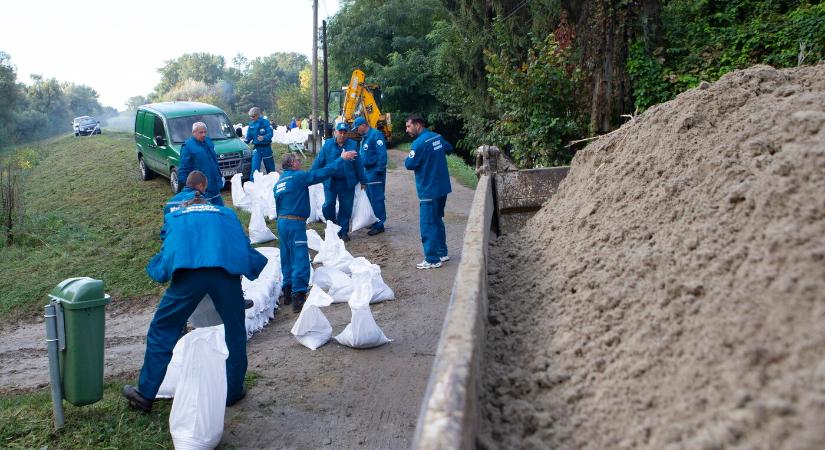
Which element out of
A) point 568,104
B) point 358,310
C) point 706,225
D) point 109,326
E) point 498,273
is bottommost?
point 109,326

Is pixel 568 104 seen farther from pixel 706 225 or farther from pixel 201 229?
pixel 706 225

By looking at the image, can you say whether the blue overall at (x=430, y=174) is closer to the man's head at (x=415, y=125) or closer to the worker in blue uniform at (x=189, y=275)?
the man's head at (x=415, y=125)

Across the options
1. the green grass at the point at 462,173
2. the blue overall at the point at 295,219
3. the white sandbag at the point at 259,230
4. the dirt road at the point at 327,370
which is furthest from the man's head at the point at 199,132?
the green grass at the point at 462,173

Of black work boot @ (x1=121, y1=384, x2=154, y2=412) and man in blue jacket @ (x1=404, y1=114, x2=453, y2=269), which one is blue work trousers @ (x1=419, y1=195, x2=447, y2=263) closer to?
man in blue jacket @ (x1=404, y1=114, x2=453, y2=269)

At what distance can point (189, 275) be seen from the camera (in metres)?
4.73

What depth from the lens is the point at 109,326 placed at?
317 inches

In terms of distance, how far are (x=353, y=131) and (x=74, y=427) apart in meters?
7.49

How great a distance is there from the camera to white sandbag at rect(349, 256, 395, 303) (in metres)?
6.93

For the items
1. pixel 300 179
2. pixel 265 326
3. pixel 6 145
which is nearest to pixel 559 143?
pixel 300 179

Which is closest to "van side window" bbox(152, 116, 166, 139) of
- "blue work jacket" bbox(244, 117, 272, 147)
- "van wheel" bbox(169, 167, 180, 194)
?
"van wheel" bbox(169, 167, 180, 194)

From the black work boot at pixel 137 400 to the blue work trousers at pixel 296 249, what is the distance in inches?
111

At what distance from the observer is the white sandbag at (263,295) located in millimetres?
6914

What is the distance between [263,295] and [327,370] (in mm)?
1716

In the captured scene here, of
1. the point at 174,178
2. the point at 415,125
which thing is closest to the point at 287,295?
the point at 415,125
